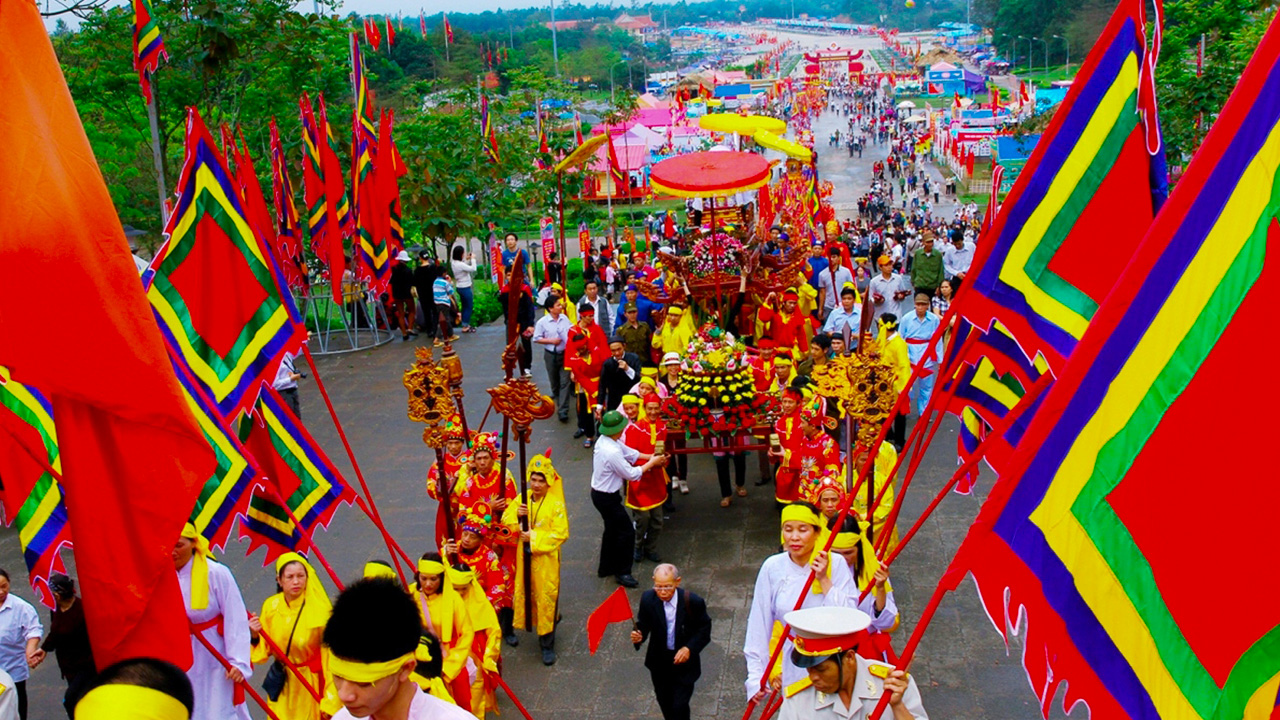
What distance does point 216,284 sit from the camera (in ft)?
22.8

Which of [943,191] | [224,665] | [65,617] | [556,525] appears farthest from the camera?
[943,191]

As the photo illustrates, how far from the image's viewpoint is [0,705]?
5.17 m

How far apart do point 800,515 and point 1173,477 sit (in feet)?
8.41

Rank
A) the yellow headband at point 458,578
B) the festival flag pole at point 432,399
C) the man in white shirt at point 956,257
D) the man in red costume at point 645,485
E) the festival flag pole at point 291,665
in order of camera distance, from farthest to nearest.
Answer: the man in white shirt at point 956,257, the man in red costume at point 645,485, the festival flag pole at point 432,399, the yellow headband at point 458,578, the festival flag pole at point 291,665

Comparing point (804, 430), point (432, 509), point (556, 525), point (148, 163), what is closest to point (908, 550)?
point (804, 430)

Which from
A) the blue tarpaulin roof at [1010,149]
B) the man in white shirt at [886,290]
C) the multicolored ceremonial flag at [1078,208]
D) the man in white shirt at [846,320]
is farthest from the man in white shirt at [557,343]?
the blue tarpaulin roof at [1010,149]

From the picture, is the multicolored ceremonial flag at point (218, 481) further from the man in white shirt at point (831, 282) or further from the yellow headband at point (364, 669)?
the man in white shirt at point (831, 282)

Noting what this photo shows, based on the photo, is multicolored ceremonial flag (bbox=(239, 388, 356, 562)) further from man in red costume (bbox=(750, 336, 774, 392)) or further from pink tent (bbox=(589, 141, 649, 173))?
pink tent (bbox=(589, 141, 649, 173))

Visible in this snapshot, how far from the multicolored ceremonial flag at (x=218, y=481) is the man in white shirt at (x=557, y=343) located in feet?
23.3

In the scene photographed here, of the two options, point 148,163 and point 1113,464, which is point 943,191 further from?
point 1113,464

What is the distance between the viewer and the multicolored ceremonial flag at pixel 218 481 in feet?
19.8

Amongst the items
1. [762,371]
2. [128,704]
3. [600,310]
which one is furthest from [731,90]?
[128,704]

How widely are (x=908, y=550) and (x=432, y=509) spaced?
14.8 feet

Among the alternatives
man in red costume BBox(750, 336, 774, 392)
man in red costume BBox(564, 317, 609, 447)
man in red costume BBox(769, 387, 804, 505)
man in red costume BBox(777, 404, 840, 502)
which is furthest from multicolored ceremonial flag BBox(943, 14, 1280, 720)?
man in red costume BBox(564, 317, 609, 447)
